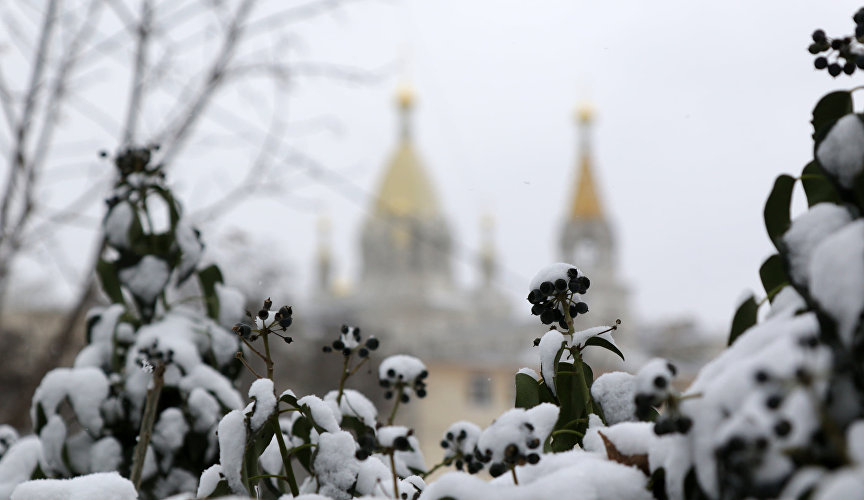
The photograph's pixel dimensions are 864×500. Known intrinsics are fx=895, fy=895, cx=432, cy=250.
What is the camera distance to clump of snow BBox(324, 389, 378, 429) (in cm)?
133

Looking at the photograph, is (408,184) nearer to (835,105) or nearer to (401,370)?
(401,370)

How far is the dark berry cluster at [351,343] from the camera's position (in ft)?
3.92

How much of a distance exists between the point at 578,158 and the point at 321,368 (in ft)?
62.8

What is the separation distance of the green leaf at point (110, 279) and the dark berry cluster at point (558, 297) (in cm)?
104

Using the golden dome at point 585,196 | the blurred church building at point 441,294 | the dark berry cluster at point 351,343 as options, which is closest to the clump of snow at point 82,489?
the dark berry cluster at point 351,343

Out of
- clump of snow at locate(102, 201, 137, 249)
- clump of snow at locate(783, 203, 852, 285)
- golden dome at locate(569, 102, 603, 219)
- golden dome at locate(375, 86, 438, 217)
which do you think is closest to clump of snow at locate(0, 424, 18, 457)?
clump of snow at locate(102, 201, 137, 249)

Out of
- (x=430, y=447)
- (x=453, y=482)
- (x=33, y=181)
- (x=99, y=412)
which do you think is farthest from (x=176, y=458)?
(x=430, y=447)

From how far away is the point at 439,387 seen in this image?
88.1 feet

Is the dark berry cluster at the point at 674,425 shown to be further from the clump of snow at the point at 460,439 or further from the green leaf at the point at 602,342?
the green leaf at the point at 602,342

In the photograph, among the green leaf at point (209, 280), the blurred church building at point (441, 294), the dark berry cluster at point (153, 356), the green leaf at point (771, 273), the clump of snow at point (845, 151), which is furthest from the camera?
the blurred church building at point (441, 294)

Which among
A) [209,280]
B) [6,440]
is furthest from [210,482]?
[6,440]

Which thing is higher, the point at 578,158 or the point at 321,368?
the point at 578,158

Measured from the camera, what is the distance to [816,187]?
2.93 ft

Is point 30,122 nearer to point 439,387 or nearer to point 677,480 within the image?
point 677,480
